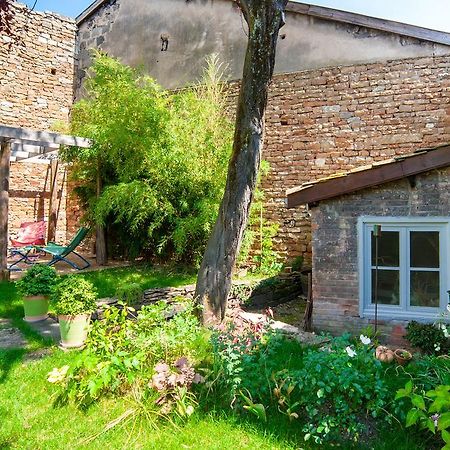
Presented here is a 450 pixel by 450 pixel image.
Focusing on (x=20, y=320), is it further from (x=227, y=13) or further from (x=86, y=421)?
(x=227, y=13)

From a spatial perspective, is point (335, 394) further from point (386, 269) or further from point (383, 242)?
point (383, 242)

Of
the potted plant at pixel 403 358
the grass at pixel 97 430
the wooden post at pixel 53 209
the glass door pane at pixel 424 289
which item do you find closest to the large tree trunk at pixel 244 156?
the grass at pixel 97 430

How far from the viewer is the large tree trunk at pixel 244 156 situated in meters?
4.55

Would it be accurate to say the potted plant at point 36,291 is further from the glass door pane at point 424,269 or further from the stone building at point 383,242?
the glass door pane at point 424,269

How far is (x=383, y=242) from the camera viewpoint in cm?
551

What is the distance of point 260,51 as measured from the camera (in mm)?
4547

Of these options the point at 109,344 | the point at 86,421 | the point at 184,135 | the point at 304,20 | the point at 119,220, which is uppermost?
the point at 304,20

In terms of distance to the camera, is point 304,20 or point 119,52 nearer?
point 304,20

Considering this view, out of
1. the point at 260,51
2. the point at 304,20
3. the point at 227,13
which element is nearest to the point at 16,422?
the point at 260,51

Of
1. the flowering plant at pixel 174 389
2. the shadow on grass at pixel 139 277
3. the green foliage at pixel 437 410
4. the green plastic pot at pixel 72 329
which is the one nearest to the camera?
the green foliage at pixel 437 410

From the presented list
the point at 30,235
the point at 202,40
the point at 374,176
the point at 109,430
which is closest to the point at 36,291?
the point at 109,430

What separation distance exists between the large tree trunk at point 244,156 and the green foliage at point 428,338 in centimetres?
226

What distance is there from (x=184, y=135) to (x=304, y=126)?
2.51 m

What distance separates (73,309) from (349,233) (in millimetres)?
3574
